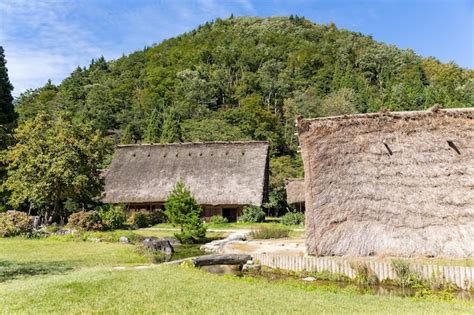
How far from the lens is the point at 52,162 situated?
26719mm

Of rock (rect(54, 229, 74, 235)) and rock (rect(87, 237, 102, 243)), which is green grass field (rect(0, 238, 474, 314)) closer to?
rock (rect(87, 237, 102, 243))

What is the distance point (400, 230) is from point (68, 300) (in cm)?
1081

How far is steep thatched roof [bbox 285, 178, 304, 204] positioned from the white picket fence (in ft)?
67.0

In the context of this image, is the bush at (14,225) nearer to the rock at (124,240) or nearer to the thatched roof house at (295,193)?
the rock at (124,240)

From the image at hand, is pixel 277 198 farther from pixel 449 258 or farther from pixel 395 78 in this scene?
pixel 395 78

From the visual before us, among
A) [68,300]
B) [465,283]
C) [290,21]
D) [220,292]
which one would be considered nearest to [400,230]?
[465,283]

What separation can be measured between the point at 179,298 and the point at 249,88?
245 feet

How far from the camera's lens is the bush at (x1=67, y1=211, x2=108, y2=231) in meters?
24.8

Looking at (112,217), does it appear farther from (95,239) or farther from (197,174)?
(197,174)

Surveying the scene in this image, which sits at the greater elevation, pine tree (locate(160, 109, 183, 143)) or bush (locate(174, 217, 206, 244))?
pine tree (locate(160, 109, 183, 143))

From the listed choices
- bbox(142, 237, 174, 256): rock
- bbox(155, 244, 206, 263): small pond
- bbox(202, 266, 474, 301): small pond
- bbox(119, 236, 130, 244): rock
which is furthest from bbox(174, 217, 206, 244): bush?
bbox(202, 266, 474, 301): small pond

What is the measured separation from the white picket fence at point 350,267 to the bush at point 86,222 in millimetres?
13137

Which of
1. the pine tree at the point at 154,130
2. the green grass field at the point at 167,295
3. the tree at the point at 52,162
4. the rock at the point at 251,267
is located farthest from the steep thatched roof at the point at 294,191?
the pine tree at the point at 154,130

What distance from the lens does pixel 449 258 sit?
45.5ft
